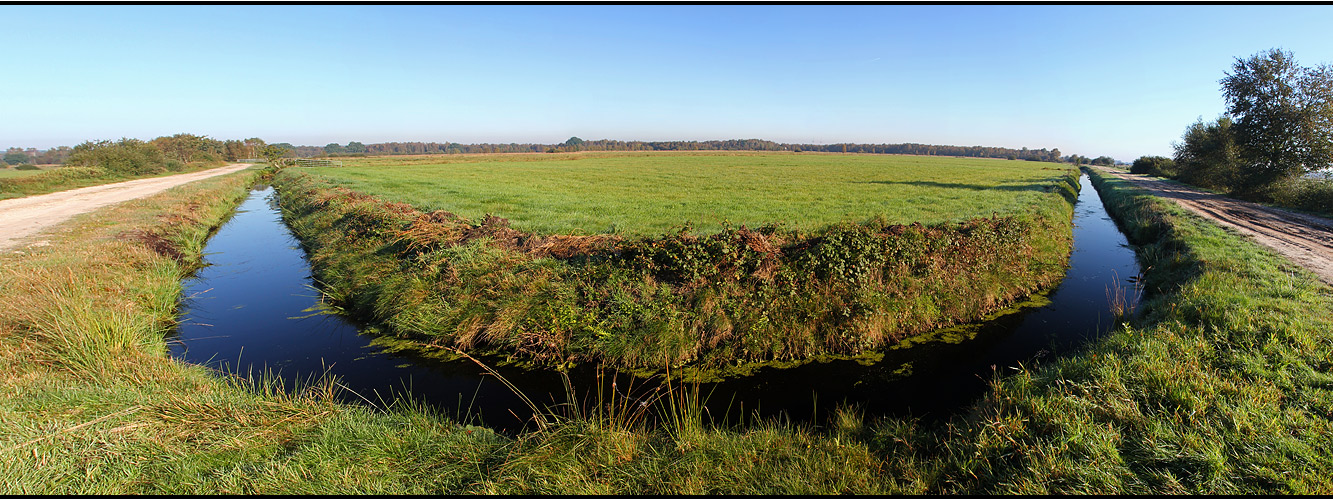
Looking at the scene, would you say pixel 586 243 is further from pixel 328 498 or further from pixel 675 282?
pixel 328 498

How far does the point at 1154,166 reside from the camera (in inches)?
2101

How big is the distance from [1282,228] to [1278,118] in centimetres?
1459

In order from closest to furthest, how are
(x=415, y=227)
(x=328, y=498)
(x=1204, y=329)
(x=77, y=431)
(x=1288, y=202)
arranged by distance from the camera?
(x=328, y=498), (x=77, y=431), (x=1204, y=329), (x=415, y=227), (x=1288, y=202)

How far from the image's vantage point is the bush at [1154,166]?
47000 millimetres

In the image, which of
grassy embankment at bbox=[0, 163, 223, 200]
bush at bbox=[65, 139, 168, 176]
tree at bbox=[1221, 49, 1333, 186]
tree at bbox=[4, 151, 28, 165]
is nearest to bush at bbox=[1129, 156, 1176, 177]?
tree at bbox=[1221, 49, 1333, 186]

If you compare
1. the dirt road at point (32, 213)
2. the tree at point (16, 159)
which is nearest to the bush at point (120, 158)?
the dirt road at point (32, 213)

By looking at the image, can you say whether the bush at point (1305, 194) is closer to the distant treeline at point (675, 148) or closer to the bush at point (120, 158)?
the bush at point (120, 158)

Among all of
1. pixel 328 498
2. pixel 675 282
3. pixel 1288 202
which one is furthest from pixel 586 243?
pixel 1288 202

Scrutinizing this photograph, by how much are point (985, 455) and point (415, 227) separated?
1211 cm

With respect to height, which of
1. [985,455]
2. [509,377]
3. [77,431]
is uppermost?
[77,431]

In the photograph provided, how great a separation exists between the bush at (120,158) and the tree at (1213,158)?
83.4m

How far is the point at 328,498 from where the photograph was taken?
3.55m

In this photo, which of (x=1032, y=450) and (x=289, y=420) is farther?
(x=289, y=420)

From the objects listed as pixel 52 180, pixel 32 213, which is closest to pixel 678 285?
pixel 32 213
